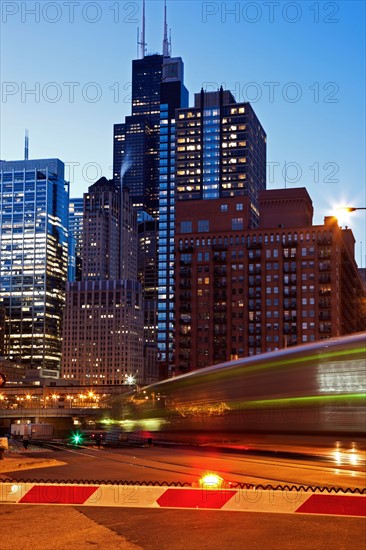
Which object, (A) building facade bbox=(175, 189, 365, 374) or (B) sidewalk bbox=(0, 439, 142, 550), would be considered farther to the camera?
(A) building facade bbox=(175, 189, 365, 374)

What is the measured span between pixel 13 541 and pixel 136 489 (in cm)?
204

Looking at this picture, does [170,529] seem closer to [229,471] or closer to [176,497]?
[176,497]

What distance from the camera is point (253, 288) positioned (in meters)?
151

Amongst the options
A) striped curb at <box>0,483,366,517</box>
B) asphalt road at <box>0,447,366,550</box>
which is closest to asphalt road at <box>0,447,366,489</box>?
asphalt road at <box>0,447,366,550</box>

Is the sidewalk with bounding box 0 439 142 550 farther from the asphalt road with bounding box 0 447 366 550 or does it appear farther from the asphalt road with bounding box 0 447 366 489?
the asphalt road with bounding box 0 447 366 489

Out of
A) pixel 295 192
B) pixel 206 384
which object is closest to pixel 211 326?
pixel 295 192

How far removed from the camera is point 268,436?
21312 mm

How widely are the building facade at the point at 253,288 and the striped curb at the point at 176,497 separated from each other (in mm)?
134876

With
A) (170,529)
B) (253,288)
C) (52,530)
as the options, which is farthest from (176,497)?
(253,288)

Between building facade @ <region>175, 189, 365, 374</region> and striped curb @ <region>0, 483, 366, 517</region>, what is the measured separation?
134876 millimetres

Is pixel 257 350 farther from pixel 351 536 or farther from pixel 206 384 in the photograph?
pixel 351 536

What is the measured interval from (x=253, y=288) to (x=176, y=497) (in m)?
141

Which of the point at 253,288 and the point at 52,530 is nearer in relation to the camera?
the point at 52,530

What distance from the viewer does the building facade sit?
5792 inches
